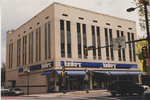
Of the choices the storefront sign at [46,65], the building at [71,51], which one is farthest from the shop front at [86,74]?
the storefront sign at [46,65]

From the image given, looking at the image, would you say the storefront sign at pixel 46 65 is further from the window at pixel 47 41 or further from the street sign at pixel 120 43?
the street sign at pixel 120 43

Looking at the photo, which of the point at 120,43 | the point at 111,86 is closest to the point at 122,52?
the point at 111,86

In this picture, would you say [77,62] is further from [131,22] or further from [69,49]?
[131,22]

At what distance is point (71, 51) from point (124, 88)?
16641 mm

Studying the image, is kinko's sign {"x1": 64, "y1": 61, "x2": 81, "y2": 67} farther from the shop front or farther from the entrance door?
the entrance door

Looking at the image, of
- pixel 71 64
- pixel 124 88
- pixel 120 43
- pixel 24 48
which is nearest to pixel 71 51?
pixel 71 64

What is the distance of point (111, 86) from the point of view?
23312 mm

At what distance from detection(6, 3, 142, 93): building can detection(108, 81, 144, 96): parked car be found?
893 cm

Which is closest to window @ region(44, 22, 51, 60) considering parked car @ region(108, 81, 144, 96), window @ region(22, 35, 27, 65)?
window @ region(22, 35, 27, 65)

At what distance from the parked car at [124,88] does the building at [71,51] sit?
893 cm

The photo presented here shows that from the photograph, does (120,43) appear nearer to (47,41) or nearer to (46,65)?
(46,65)

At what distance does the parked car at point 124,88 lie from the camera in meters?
22.7

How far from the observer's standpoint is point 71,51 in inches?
1487

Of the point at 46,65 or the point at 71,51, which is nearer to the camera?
the point at 46,65
